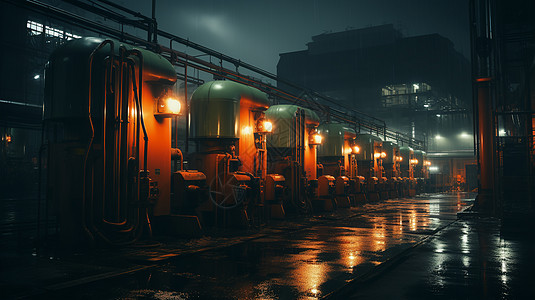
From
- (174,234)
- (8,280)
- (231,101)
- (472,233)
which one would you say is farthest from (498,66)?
(8,280)

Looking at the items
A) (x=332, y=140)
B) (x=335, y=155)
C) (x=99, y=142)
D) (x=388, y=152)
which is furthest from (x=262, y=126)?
(x=388, y=152)

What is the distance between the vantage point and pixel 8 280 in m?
6.23

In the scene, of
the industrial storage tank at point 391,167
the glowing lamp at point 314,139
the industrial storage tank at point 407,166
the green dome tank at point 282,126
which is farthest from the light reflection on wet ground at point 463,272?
the industrial storage tank at point 407,166

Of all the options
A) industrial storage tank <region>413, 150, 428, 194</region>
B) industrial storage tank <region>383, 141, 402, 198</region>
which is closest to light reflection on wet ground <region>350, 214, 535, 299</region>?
industrial storage tank <region>383, 141, 402, 198</region>

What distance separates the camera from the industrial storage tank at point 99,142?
9122 mm

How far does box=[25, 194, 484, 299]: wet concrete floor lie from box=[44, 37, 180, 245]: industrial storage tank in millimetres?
2072

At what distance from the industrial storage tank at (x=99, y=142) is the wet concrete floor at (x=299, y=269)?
6.80 feet

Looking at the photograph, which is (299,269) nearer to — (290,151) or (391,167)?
(290,151)

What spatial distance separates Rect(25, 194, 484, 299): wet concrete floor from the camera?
585cm

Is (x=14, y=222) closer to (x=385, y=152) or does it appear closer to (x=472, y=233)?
(x=472, y=233)

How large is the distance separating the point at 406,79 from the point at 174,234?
40493mm

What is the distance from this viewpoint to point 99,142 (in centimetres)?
956

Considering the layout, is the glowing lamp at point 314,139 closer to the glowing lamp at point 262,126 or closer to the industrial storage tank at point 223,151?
the glowing lamp at point 262,126

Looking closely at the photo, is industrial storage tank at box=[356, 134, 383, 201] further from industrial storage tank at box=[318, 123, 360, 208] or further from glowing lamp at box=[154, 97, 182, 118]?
glowing lamp at box=[154, 97, 182, 118]
